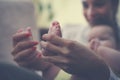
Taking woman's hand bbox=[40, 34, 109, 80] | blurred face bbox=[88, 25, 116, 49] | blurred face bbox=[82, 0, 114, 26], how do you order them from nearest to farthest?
woman's hand bbox=[40, 34, 109, 80] → blurred face bbox=[88, 25, 116, 49] → blurred face bbox=[82, 0, 114, 26]

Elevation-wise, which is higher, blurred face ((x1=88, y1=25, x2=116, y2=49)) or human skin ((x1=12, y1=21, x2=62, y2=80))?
human skin ((x1=12, y1=21, x2=62, y2=80))

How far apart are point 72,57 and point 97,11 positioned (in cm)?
44

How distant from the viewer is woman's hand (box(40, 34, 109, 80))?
43cm

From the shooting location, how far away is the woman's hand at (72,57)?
433 mm

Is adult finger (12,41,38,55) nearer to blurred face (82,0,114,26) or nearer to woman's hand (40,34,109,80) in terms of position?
woman's hand (40,34,109,80)

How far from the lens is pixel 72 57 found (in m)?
0.43

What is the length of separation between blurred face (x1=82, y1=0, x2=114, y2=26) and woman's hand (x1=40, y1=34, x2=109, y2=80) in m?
0.37

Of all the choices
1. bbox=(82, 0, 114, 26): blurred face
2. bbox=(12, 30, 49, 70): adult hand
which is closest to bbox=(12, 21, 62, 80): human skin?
bbox=(12, 30, 49, 70): adult hand

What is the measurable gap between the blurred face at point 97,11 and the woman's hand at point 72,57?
1.23 ft

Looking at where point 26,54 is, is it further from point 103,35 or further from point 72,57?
point 103,35

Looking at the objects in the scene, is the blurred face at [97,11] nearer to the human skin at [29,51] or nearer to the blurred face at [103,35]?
the blurred face at [103,35]

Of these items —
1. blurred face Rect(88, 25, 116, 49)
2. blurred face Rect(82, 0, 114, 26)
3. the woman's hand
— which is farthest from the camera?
blurred face Rect(82, 0, 114, 26)

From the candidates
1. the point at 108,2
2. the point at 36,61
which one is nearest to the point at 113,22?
the point at 108,2

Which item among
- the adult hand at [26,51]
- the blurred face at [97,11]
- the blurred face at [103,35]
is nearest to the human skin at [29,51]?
the adult hand at [26,51]
